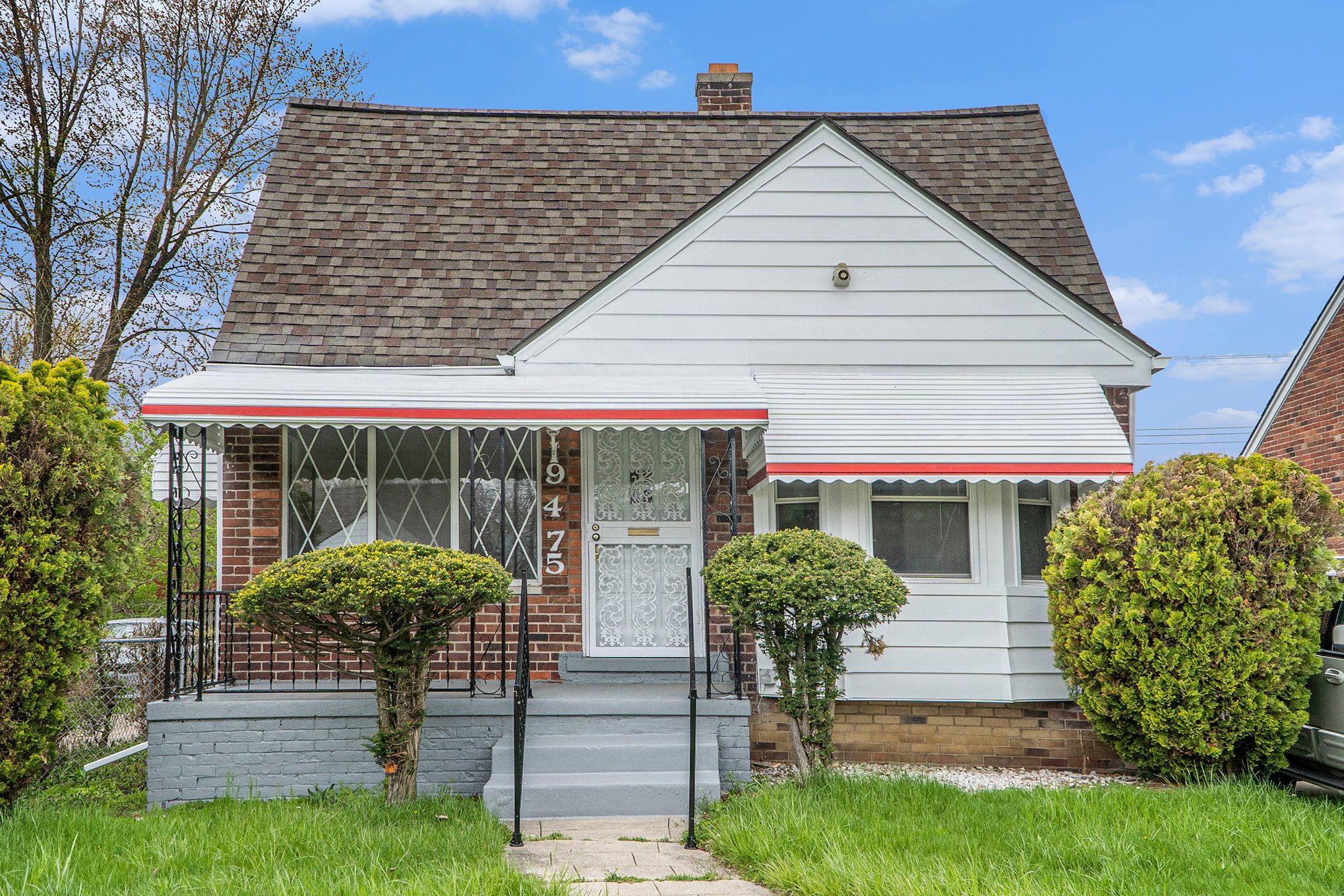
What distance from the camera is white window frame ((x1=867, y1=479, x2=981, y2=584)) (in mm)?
8398

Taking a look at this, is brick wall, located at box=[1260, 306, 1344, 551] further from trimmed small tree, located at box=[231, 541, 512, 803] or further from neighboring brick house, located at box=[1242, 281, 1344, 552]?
trimmed small tree, located at box=[231, 541, 512, 803]

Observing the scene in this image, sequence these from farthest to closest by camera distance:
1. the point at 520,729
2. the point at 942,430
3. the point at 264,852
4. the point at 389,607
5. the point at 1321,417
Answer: the point at 1321,417, the point at 942,430, the point at 520,729, the point at 389,607, the point at 264,852

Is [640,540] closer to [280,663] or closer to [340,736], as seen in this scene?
[340,736]

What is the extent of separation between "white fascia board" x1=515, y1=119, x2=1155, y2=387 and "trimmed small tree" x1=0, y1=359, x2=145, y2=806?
134 inches

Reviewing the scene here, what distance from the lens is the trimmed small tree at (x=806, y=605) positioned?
257 inches

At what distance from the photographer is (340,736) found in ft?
23.4

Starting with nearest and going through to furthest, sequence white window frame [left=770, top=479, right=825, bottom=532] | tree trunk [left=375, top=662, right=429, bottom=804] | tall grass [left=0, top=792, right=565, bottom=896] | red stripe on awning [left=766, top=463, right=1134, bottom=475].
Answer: tall grass [left=0, top=792, right=565, bottom=896]
tree trunk [left=375, top=662, right=429, bottom=804]
red stripe on awning [left=766, top=463, right=1134, bottom=475]
white window frame [left=770, top=479, right=825, bottom=532]

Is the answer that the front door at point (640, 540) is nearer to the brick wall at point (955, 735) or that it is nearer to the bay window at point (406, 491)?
the bay window at point (406, 491)

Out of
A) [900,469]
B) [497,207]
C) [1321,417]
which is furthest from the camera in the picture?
[1321,417]

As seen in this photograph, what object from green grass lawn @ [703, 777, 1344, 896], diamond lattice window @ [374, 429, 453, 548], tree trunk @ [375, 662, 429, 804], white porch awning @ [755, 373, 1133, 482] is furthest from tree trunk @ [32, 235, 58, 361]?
green grass lawn @ [703, 777, 1344, 896]

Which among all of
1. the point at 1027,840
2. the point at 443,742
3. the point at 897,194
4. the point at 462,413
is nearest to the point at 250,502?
the point at 462,413

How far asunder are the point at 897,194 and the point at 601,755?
5.47 metres

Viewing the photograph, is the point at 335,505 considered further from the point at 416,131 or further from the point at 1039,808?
the point at 1039,808

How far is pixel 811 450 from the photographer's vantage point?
7816mm
